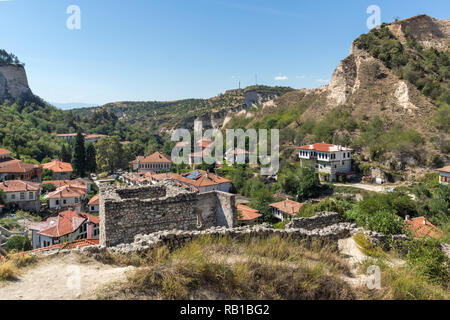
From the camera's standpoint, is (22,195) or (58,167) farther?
(58,167)

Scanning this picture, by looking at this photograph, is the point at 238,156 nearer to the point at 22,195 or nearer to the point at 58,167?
the point at 22,195

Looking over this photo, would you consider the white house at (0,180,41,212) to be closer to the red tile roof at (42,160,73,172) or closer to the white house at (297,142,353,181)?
the red tile roof at (42,160,73,172)

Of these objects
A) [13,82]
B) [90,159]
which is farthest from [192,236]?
[13,82]

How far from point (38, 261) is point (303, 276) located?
4.42 m

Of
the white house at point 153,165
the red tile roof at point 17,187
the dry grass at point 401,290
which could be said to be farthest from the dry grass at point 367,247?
the white house at point 153,165

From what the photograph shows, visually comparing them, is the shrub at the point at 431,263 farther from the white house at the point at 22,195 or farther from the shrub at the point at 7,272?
the white house at the point at 22,195

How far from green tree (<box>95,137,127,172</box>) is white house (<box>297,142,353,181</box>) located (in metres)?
40.6

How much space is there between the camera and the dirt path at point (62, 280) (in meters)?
3.97

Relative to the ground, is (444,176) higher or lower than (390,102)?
lower

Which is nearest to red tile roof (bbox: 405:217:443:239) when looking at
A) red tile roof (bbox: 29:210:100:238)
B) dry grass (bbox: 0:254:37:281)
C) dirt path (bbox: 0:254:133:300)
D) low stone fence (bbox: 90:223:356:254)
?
low stone fence (bbox: 90:223:356:254)

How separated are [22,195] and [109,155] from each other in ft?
81.6

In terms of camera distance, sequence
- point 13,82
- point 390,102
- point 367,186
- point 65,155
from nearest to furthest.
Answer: point 367,186 → point 390,102 → point 65,155 → point 13,82

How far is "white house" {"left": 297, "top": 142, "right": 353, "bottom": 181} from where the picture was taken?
4368 cm

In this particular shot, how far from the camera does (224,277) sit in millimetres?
4461
